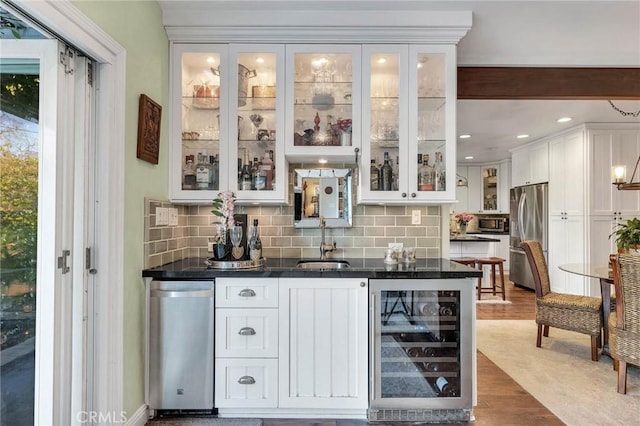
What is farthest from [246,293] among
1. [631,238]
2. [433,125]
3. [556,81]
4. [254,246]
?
[631,238]

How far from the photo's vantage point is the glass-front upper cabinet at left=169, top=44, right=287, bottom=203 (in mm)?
2459

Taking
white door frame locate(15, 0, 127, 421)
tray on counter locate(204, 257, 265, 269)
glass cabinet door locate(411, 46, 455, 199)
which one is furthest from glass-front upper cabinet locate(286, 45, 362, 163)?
white door frame locate(15, 0, 127, 421)

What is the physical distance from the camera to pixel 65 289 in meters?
1.64

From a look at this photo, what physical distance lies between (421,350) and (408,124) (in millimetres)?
1477

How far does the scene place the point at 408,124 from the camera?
2.46 metres

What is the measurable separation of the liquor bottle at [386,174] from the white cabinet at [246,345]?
1.02 metres

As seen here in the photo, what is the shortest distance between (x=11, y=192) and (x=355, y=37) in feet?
6.98

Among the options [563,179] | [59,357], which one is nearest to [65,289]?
Answer: [59,357]

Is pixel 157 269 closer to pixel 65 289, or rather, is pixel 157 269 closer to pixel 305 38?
pixel 65 289

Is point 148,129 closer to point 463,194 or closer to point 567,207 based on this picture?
point 567,207

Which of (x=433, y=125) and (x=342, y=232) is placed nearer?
(x=433, y=125)

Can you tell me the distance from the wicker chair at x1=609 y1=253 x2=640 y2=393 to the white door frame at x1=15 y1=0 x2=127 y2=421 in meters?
3.14

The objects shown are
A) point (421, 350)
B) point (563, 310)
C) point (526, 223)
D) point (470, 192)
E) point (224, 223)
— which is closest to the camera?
point (421, 350)

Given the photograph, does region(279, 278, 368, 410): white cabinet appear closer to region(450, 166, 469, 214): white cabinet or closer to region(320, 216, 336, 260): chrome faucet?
region(320, 216, 336, 260): chrome faucet
